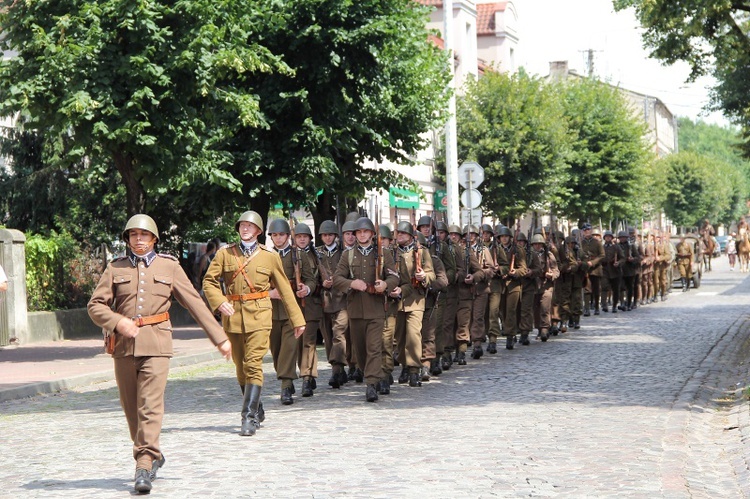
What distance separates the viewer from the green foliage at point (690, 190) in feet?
328

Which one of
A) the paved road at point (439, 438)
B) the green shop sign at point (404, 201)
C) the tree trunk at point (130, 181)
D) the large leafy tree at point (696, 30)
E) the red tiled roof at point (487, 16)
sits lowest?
the paved road at point (439, 438)

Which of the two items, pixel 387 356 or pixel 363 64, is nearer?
pixel 387 356

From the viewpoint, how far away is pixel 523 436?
10266 mm

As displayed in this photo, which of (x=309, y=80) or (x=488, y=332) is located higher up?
(x=309, y=80)

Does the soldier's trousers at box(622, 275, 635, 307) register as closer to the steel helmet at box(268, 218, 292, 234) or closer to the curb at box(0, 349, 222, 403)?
the curb at box(0, 349, 222, 403)

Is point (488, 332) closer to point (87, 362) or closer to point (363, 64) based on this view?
point (87, 362)

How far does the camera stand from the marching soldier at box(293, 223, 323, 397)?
44.3 feet

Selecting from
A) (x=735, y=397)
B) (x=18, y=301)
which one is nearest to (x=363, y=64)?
(x=18, y=301)

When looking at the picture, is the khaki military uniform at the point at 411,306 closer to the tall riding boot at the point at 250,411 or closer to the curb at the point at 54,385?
the tall riding boot at the point at 250,411

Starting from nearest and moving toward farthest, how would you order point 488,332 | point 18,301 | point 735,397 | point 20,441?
point 20,441 < point 735,397 < point 488,332 < point 18,301

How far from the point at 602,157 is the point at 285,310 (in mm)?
43494

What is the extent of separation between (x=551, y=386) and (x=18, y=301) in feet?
39.6

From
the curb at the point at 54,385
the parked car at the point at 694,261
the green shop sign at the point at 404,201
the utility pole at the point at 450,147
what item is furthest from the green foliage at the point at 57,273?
the parked car at the point at 694,261

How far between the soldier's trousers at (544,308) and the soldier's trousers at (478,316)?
2.58 m
